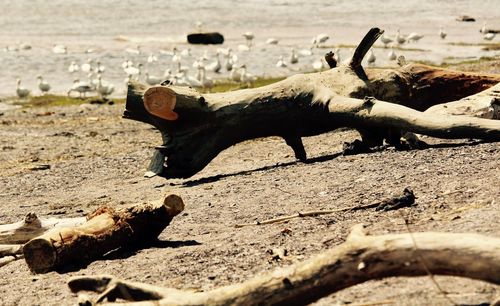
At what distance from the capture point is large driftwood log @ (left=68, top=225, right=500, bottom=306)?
5.83 m

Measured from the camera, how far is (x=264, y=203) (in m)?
11.1

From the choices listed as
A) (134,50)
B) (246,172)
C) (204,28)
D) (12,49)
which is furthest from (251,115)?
(204,28)

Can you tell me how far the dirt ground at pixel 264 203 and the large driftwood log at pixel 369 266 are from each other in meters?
0.47

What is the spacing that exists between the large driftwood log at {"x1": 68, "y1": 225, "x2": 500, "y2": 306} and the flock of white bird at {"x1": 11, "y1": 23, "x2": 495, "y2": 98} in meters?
21.6

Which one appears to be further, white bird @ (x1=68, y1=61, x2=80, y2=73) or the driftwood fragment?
white bird @ (x1=68, y1=61, x2=80, y2=73)

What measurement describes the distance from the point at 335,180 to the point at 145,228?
2692mm

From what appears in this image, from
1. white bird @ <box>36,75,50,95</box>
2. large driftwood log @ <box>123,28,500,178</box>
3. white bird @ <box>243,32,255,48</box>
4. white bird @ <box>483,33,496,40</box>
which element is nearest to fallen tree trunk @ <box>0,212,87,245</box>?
large driftwood log @ <box>123,28,500,178</box>

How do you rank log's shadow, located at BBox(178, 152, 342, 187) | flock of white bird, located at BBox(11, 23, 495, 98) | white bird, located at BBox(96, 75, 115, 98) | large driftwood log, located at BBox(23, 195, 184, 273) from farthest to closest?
1. flock of white bird, located at BBox(11, 23, 495, 98)
2. white bird, located at BBox(96, 75, 115, 98)
3. log's shadow, located at BBox(178, 152, 342, 187)
4. large driftwood log, located at BBox(23, 195, 184, 273)

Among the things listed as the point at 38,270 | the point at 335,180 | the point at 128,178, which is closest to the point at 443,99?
the point at 335,180

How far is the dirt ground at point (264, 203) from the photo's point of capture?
8.07 meters

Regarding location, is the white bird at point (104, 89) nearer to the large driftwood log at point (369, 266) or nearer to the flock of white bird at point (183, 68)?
the flock of white bird at point (183, 68)

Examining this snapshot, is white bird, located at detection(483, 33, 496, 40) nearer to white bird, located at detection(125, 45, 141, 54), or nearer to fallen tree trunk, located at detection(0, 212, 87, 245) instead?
white bird, located at detection(125, 45, 141, 54)

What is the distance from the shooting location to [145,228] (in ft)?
31.8

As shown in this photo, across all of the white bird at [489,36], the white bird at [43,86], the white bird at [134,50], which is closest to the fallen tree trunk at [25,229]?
the white bird at [43,86]
